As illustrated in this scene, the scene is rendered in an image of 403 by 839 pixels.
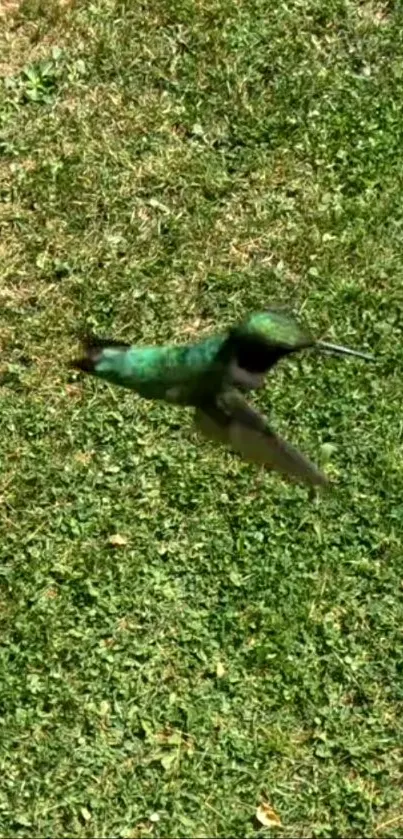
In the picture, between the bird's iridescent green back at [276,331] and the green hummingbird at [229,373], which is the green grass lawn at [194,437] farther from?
the bird's iridescent green back at [276,331]

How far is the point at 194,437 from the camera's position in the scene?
3.68m

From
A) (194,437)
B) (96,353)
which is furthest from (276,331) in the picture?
(194,437)

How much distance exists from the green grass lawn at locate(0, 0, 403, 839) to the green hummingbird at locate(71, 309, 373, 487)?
1.56m

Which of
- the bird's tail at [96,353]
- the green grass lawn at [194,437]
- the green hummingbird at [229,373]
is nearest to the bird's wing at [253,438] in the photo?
the green hummingbird at [229,373]

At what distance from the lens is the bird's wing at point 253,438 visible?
69.3 inches

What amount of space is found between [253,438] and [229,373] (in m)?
0.09

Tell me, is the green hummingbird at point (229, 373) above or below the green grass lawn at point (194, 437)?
above

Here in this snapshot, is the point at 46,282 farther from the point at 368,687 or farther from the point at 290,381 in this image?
the point at 368,687

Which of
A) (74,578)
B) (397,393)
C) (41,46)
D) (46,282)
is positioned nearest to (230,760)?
(74,578)

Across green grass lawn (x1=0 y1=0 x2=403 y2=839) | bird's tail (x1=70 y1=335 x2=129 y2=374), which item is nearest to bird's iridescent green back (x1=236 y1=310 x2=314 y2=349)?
bird's tail (x1=70 y1=335 x2=129 y2=374)

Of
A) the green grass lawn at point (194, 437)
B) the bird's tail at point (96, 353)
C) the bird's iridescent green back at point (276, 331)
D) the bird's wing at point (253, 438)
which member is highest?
the bird's iridescent green back at point (276, 331)

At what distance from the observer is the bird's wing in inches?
69.3

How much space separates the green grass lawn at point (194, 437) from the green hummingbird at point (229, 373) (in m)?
1.56

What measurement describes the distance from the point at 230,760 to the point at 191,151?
181 centimetres
